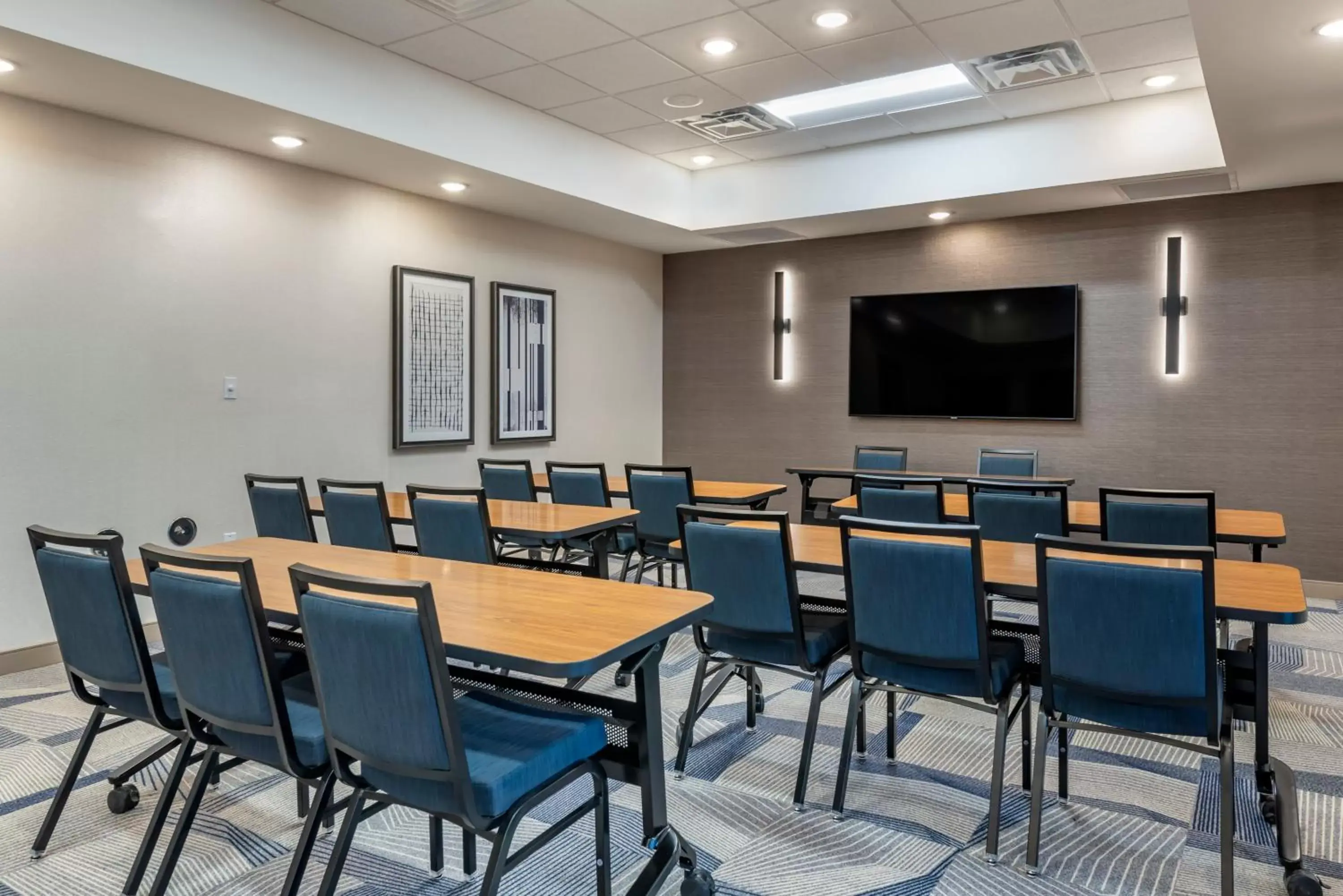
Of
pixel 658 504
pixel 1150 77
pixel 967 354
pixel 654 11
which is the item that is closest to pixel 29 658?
pixel 658 504

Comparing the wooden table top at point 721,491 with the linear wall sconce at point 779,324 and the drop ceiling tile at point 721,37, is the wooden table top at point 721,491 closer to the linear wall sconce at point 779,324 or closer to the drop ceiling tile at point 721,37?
the drop ceiling tile at point 721,37

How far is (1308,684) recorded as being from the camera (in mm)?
3891

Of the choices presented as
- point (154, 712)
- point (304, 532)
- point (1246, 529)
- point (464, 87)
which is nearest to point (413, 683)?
point (154, 712)

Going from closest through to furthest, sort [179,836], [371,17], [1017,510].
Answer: [179,836], [1017,510], [371,17]

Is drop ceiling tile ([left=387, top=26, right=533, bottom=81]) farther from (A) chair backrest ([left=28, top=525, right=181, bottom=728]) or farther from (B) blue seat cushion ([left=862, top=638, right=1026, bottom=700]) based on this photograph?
(B) blue seat cushion ([left=862, top=638, right=1026, bottom=700])

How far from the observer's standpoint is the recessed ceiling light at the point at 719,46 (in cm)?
446

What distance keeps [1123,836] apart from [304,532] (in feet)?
10.7

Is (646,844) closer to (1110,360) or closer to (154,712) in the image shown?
(154,712)

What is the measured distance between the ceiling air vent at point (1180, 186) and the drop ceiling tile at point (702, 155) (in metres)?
2.63

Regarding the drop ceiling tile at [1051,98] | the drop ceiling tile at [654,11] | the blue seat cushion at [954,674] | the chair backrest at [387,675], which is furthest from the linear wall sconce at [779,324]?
the chair backrest at [387,675]

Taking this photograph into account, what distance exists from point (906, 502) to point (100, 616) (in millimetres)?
2958

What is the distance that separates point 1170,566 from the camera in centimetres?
215

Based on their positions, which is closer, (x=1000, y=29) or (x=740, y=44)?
(x=1000, y=29)

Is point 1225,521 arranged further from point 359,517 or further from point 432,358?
point 432,358
